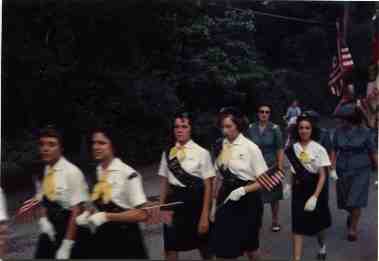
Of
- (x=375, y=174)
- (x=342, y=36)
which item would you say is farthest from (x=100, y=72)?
(x=375, y=174)

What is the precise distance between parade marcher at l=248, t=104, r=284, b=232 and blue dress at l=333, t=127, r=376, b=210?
54 cm

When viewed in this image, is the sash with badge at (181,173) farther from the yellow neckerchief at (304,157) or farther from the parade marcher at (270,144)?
the yellow neckerchief at (304,157)

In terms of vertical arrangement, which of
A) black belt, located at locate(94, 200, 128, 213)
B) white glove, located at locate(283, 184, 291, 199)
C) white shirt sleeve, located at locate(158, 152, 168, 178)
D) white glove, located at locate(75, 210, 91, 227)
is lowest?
white glove, located at locate(75, 210, 91, 227)

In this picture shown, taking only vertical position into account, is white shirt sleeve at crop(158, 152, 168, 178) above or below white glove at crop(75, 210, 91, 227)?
above

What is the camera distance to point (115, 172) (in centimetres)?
416

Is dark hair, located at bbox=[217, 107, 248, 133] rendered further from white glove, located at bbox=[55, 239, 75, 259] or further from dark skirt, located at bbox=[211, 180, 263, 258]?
white glove, located at bbox=[55, 239, 75, 259]

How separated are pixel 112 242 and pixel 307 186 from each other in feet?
5.21

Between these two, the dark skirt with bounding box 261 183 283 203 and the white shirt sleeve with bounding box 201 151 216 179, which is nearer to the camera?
the white shirt sleeve with bounding box 201 151 216 179

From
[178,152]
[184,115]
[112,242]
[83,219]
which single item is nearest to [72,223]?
[83,219]

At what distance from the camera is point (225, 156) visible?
4.47 meters

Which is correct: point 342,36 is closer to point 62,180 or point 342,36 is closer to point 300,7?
point 300,7

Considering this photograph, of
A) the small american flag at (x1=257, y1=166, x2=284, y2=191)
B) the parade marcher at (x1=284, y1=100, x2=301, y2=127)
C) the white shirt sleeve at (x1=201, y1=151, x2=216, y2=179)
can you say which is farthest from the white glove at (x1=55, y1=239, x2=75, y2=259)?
the parade marcher at (x1=284, y1=100, x2=301, y2=127)

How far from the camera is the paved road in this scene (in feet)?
15.0

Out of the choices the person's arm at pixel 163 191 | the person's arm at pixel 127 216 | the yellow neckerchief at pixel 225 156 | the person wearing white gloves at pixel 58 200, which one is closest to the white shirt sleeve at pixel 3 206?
the person wearing white gloves at pixel 58 200
